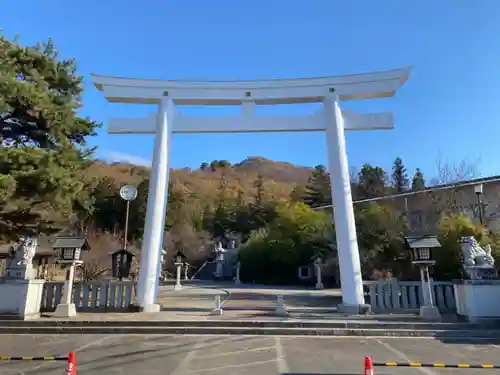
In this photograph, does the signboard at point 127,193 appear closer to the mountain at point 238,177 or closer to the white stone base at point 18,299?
the white stone base at point 18,299

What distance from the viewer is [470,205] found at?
25.5 meters

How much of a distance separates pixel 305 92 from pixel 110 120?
627 cm

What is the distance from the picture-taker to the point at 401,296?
410 inches

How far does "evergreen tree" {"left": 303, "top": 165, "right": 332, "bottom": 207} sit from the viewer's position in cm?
3928

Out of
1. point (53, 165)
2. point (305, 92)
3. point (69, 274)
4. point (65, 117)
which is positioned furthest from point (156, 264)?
point (305, 92)

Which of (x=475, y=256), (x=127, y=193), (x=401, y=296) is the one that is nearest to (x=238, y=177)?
(x=127, y=193)

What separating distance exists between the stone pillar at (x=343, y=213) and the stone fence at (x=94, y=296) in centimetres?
618

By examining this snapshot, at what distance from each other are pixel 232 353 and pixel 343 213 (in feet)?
18.0

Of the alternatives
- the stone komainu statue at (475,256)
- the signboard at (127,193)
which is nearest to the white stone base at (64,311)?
the signboard at (127,193)

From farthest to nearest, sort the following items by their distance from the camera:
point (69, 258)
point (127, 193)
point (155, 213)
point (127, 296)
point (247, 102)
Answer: point (127, 193), point (247, 102), point (155, 213), point (127, 296), point (69, 258)

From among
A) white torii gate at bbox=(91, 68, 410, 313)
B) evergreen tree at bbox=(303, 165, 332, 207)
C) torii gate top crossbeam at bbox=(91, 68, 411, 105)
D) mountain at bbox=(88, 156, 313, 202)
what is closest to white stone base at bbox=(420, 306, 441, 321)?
white torii gate at bbox=(91, 68, 410, 313)

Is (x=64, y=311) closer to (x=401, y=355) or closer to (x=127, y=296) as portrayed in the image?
(x=127, y=296)

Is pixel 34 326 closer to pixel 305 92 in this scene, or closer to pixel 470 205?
pixel 305 92

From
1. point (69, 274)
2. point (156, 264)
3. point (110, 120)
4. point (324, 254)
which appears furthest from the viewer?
point (324, 254)
